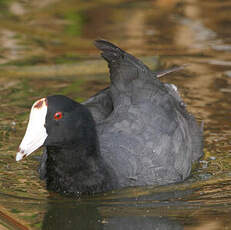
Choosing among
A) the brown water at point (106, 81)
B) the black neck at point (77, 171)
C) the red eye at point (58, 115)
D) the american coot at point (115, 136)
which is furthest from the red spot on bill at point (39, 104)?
the brown water at point (106, 81)

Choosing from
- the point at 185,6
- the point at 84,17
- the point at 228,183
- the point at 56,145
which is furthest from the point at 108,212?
the point at 185,6

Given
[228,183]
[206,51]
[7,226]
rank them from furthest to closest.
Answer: [206,51], [228,183], [7,226]

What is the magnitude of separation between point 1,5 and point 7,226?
5944 mm

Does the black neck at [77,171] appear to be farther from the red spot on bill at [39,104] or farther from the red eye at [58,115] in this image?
the red spot on bill at [39,104]

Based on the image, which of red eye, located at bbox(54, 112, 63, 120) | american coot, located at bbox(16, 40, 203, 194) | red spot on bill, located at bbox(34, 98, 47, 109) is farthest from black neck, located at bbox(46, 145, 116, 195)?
red spot on bill, located at bbox(34, 98, 47, 109)

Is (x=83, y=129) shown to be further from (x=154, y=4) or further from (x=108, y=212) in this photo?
(x=154, y=4)

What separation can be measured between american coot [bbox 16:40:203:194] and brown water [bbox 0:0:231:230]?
114 millimetres

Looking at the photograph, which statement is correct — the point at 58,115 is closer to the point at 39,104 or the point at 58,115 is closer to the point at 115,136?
the point at 39,104

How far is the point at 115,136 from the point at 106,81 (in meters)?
2.09

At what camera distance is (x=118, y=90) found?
17.4ft

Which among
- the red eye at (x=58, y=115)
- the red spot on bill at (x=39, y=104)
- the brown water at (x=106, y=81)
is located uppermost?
the red spot on bill at (x=39, y=104)

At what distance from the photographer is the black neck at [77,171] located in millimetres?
4715

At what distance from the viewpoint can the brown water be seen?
4.55 metres

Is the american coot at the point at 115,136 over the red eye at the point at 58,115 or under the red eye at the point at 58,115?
under
